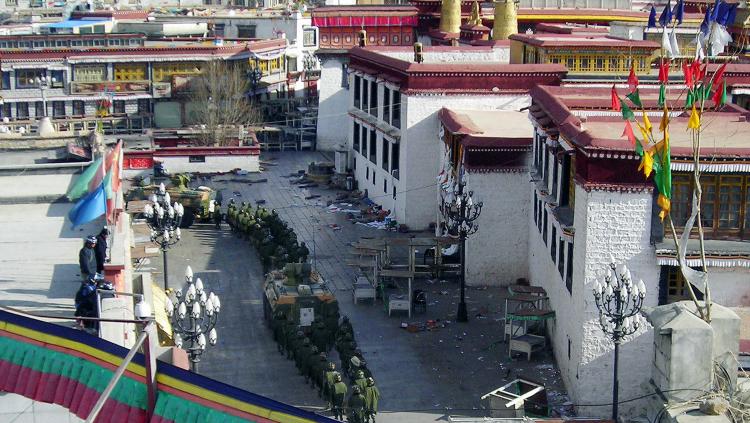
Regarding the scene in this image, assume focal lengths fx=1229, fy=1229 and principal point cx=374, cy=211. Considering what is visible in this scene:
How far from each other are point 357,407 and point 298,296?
773 cm

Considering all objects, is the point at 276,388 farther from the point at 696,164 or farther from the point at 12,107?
the point at 12,107

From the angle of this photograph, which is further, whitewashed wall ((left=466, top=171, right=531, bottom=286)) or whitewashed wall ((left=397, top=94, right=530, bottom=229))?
whitewashed wall ((left=397, top=94, right=530, bottom=229))

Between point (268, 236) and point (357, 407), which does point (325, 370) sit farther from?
point (268, 236)

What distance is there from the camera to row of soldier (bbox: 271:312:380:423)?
2462 centimetres

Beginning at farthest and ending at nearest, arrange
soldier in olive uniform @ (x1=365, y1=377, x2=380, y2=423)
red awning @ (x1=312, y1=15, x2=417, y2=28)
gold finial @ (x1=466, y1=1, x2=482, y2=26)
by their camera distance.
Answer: red awning @ (x1=312, y1=15, x2=417, y2=28) < gold finial @ (x1=466, y1=1, x2=482, y2=26) < soldier in olive uniform @ (x1=365, y1=377, x2=380, y2=423)

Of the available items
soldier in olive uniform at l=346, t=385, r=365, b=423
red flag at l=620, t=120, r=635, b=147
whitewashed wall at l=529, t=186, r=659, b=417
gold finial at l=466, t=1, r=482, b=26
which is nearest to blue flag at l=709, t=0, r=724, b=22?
red flag at l=620, t=120, r=635, b=147

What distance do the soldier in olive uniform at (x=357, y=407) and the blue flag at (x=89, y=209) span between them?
6.59 meters

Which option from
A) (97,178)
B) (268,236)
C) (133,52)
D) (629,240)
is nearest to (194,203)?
(268,236)

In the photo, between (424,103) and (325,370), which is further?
(424,103)

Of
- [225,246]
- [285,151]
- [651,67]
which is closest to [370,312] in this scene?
[225,246]

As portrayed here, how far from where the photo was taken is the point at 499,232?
37.4m

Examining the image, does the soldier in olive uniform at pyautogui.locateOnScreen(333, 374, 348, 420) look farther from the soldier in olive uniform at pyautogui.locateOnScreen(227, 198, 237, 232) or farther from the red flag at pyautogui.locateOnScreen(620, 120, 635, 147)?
the soldier in olive uniform at pyautogui.locateOnScreen(227, 198, 237, 232)

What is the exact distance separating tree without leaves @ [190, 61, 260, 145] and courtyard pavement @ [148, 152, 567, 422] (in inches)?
627

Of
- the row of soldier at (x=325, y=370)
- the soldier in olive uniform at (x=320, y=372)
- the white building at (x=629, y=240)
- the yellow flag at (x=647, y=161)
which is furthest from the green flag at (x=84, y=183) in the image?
the yellow flag at (x=647, y=161)
